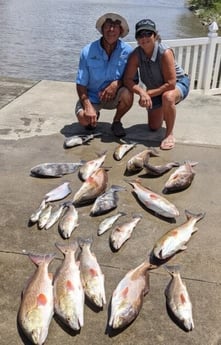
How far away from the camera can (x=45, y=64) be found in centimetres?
1445

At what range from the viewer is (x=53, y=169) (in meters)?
4.30

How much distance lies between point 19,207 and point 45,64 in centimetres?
1142

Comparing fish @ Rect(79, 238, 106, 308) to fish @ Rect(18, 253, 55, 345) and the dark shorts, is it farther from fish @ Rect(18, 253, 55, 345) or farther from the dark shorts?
the dark shorts

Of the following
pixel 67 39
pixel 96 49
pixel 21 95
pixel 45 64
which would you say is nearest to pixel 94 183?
pixel 96 49

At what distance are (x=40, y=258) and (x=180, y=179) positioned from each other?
1.61 metres

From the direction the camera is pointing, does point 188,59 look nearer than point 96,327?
No

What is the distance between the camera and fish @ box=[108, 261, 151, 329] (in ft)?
8.38

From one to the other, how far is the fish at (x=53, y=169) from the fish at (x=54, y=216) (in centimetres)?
59

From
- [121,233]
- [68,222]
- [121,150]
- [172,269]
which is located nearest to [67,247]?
[68,222]

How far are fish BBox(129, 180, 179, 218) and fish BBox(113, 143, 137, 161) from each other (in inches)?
29.0

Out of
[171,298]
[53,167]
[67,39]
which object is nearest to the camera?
[171,298]

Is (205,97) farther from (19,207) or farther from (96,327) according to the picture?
(96,327)

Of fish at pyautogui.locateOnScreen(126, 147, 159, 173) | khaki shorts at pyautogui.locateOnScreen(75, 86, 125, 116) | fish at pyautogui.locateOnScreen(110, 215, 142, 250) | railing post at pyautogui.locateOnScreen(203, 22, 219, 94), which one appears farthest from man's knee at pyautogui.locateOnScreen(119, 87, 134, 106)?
railing post at pyautogui.locateOnScreen(203, 22, 219, 94)

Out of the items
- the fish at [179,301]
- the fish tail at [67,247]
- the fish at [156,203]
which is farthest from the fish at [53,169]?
the fish at [179,301]
